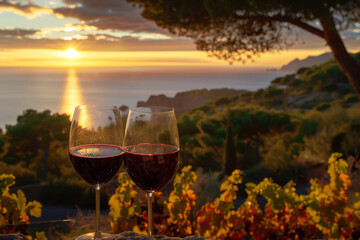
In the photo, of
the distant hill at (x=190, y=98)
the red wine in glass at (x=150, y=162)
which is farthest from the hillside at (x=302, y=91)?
the red wine in glass at (x=150, y=162)

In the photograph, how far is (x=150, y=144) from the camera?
1521 mm

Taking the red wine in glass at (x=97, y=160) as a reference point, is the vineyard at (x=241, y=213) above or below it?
below

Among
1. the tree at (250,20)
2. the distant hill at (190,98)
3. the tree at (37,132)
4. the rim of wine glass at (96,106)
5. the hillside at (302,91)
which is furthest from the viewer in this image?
the distant hill at (190,98)

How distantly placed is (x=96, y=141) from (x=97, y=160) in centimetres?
9

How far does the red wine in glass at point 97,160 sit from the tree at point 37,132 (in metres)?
16.1

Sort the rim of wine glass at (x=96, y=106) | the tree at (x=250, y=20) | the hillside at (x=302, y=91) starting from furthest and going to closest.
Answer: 1. the hillside at (x=302, y=91)
2. the tree at (x=250, y=20)
3. the rim of wine glass at (x=96, y=106)

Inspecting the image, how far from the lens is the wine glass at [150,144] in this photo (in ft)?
4.92

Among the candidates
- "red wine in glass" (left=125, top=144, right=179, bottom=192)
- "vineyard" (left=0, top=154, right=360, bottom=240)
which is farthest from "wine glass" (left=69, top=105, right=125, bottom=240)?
"vineyard" (left=0, top=154, right=360, bottom=240)

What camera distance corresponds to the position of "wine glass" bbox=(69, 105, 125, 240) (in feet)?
5.21

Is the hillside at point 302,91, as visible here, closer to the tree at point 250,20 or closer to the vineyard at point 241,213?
the tree at point 250,20

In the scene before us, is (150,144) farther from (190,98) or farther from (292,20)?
(190,98)

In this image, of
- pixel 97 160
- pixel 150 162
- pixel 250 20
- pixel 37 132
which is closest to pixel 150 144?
pixel 150 162

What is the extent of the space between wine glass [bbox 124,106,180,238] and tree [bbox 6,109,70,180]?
16.2 m

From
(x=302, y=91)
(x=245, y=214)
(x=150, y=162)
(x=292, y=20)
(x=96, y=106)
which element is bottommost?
(x=245, y=214)
